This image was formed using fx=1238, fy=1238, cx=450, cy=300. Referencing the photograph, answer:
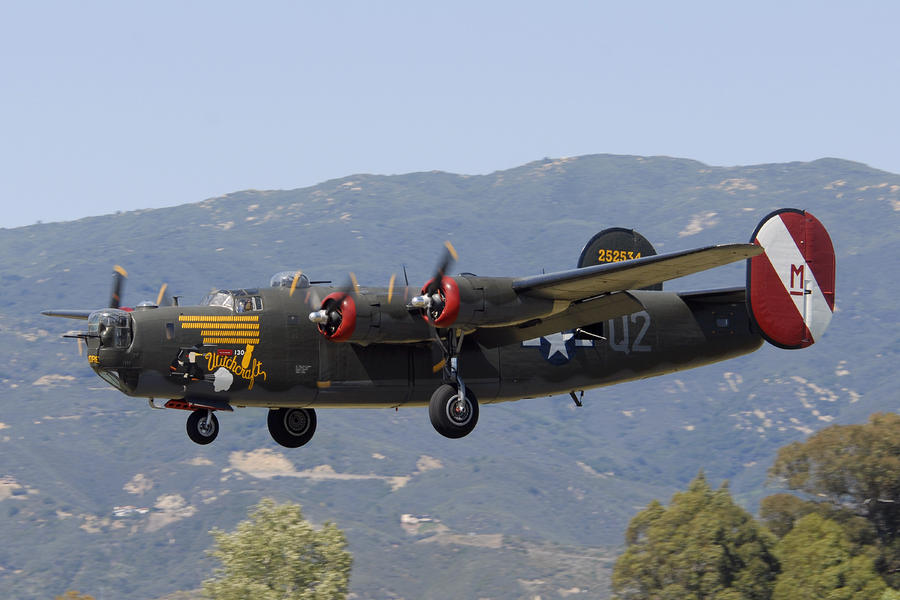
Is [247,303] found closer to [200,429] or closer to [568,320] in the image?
[200,429]

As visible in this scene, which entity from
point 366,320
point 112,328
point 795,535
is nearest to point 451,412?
point 366,320

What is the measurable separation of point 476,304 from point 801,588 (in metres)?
57.1

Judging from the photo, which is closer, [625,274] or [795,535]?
[625,274]

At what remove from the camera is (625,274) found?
25469 mm

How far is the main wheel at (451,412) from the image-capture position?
25.9 meters

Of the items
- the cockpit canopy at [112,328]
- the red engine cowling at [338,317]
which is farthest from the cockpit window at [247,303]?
the cockpit canopy at [112,328]

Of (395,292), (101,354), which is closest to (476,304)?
(395,292)

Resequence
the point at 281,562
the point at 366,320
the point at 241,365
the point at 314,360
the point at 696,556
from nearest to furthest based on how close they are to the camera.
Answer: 1. the point at 366,320
2. the point at 241,365
3. the point at 314,360
4. the point at 281,562
5. the point at 696,556

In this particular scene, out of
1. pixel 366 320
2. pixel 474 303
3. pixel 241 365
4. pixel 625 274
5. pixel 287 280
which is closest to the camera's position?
pixel 474 303

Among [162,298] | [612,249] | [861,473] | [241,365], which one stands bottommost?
[861,473]

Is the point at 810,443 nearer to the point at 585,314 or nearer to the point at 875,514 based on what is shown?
the point at 875,514

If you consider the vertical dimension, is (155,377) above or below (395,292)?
below

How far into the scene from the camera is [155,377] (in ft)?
83.1

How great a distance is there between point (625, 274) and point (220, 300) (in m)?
8.61
